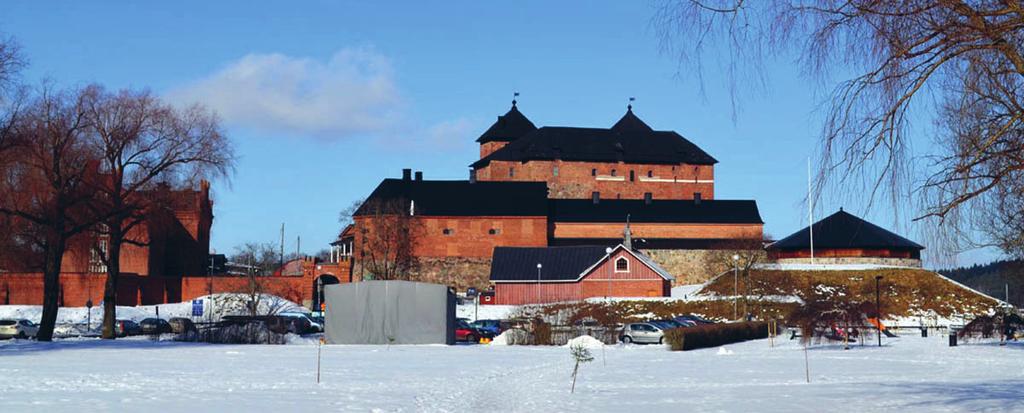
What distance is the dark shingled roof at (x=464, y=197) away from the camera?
96250 millimetres

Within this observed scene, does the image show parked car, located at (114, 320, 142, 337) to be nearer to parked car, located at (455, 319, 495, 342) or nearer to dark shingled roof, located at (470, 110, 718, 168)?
parked car, located at (455, 319, 495, 342)

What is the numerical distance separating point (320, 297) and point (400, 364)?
2087 inches

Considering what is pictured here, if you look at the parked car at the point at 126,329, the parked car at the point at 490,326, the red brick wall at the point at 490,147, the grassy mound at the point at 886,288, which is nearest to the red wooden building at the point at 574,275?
the grassy mound at the point at 886,288

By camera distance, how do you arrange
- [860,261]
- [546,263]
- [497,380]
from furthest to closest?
[860,261] → [546,263] → [497,380]

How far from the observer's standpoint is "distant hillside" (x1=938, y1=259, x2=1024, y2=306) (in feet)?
155

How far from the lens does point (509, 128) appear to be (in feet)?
429

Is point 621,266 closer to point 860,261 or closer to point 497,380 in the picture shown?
point 860,261

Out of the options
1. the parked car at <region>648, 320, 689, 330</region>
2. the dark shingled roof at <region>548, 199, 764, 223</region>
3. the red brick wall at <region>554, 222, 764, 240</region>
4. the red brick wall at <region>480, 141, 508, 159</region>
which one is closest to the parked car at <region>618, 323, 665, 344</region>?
the parked car at <region>648, 320, 689, 330</region>

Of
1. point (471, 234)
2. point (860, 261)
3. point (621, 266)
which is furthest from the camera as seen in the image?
point (471, 234)

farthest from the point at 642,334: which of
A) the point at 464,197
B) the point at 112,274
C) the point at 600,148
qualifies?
the point at 600,148

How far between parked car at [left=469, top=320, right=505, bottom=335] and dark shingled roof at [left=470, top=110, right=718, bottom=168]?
60.6 metres

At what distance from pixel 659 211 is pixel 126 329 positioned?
5694 cm

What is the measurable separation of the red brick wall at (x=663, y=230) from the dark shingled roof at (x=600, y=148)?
18677mm

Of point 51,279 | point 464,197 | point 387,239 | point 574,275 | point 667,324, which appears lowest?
point 667,324
